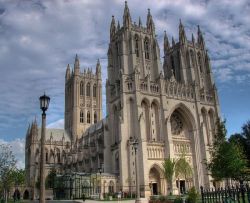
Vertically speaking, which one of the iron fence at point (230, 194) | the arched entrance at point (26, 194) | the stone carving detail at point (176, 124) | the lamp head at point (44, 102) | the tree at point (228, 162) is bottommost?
the arched entrance at point (26, 194)

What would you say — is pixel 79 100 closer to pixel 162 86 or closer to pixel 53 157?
pixel 53 157

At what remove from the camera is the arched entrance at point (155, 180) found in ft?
202

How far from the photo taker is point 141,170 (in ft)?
187

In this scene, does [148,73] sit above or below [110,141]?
above

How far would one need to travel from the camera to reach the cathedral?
5934cm

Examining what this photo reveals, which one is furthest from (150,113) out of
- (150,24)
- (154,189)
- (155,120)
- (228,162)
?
(150,24)

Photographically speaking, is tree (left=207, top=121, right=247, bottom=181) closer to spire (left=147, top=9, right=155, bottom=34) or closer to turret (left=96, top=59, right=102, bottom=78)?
spire (left=147, top=9, right=155, bottom=34)

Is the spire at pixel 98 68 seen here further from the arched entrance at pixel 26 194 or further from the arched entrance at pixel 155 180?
the arched entrance at pixel 155 180

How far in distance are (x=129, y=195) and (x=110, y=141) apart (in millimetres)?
14235

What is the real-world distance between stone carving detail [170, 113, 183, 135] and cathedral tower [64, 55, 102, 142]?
48362mm

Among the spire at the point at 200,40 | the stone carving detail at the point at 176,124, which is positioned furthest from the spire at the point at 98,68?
the stone carving detail at the point at 176,124

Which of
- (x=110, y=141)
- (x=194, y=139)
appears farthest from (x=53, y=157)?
(x=194, y=139)

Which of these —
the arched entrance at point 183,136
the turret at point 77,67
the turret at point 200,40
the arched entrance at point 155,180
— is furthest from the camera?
the turret at point 77,67

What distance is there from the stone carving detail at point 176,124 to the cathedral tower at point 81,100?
48362mm
